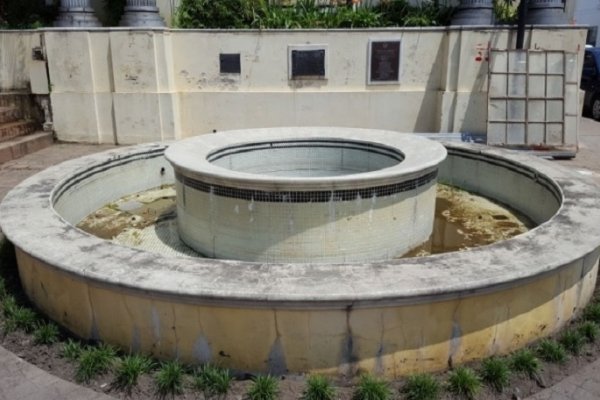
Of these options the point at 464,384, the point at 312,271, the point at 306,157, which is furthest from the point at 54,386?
the point at 306,157

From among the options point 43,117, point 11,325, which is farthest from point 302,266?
point 43,117

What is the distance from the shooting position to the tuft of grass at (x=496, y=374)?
3076 mm

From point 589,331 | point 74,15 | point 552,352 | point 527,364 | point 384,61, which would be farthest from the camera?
point 74,15

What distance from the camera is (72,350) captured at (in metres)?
3.39

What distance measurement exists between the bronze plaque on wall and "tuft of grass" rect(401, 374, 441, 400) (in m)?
7.77

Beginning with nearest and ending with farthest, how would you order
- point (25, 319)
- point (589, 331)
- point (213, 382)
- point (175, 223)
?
1. point (213, 382)
2. point (589, 331)
3. point (25, 319)
4. point (175, 223)

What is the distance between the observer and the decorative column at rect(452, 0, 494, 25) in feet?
33.3

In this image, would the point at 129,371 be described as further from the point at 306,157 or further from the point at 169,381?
the point at 306,157

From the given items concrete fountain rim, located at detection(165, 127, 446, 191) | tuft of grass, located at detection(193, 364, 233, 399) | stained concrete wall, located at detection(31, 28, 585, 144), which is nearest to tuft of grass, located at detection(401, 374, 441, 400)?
tuft of grass, located at detection(193, 364, 233, 399)

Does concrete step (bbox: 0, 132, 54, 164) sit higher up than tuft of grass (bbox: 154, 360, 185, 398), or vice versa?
concrete step (bbox: 0, 132, 54, 164)

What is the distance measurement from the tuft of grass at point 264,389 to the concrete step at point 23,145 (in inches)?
295

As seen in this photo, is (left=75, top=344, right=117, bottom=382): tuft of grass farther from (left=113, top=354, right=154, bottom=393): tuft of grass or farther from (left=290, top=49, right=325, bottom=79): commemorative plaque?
(left=290, top=49, right=325, bottom=79): commemorative plaque

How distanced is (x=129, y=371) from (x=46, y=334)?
884mm

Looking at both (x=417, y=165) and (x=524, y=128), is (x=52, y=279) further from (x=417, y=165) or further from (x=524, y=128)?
(x=524, y=128)
